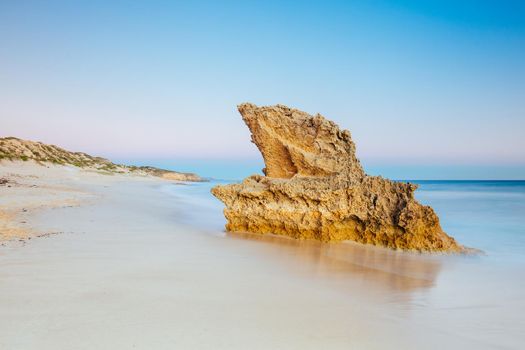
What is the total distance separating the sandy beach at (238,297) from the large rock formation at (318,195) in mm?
786

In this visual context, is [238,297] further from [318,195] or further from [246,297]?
[318,195]

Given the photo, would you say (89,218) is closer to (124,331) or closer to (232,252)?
(232,252)

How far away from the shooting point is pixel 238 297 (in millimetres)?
4820

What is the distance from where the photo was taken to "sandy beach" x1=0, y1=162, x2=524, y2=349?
3670mm

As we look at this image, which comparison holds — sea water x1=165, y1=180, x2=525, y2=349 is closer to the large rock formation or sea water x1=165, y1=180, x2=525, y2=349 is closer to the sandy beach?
the sandy beach

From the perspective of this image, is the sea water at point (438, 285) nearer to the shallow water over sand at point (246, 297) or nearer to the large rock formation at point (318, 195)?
the shallow water over sand at point (246, 297)

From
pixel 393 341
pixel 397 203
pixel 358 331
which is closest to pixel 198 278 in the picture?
pixel 358 331

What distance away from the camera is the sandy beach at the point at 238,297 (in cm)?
367

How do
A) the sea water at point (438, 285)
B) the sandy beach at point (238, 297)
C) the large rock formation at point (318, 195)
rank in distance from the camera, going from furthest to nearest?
the large rock formation at point (318, 195) → the sea water at point (438, 285) → the sandy beach at point (238, 297)

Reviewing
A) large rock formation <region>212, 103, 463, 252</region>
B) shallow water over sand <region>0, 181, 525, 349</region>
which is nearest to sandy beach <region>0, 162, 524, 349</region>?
shallow water over sand <region>0, 181, 525, 349</region>

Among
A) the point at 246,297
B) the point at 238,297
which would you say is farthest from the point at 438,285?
the point at 238,297

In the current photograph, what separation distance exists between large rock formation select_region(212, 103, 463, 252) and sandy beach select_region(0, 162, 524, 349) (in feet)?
2.58

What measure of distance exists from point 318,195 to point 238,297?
16.0 ft

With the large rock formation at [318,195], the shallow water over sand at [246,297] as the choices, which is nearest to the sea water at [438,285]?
the shallow water over sand at [246,297]
